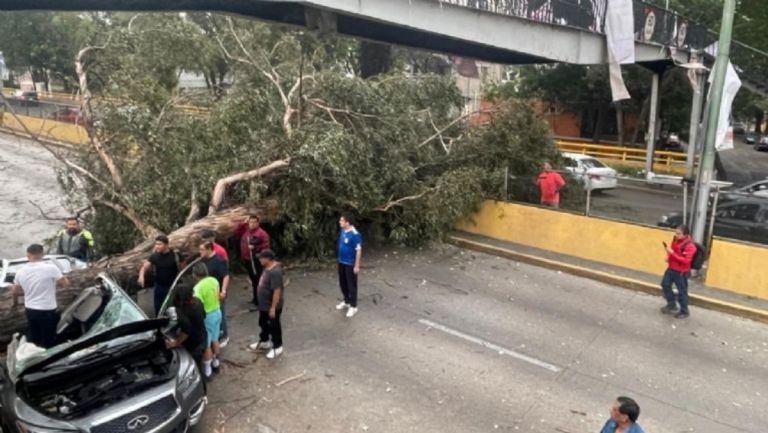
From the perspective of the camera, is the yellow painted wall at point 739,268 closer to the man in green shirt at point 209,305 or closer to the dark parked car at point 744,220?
the dark parked car at point 744,220

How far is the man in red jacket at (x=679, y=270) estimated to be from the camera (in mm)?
8609

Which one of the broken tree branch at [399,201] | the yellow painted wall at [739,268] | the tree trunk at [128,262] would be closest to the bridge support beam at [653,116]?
the yellow painted wall at [739,268]

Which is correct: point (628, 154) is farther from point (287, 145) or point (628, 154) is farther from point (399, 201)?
point (287, 145)

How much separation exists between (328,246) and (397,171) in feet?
6.77

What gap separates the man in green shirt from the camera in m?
6.38

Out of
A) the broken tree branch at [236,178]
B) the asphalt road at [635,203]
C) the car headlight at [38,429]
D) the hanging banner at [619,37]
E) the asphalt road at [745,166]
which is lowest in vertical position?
the asphalt road at [745,166]

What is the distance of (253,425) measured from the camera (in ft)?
19.8

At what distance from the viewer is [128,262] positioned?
861 centimetres

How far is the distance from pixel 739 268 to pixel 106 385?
976 cm

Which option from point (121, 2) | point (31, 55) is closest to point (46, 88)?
point (31, 55)

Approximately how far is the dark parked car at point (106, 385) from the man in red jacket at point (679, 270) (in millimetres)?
7005

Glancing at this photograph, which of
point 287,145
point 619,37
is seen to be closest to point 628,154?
point 619,37

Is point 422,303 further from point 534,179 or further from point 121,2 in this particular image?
point 121,2

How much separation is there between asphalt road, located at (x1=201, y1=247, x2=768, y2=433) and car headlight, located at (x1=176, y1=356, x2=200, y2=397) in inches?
27.8
